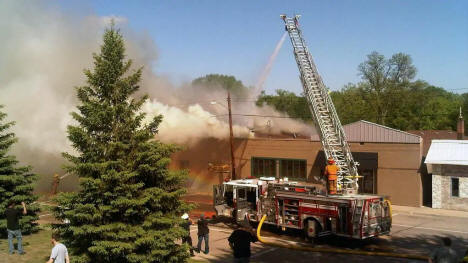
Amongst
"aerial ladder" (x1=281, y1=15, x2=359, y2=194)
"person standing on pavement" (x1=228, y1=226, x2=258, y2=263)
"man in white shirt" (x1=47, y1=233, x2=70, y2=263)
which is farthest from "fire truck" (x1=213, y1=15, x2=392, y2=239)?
"man in white shirt" (x1=47, y1=233, x2=70, y2=263)

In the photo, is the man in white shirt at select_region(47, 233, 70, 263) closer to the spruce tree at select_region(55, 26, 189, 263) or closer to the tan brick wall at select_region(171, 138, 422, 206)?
the spruce tree at select_region(55, 26, 189, 263)

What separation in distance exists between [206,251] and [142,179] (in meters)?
4.81

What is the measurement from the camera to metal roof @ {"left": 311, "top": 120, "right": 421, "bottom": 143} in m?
26.3

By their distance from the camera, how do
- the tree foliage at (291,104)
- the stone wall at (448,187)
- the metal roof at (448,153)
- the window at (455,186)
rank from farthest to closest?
the tree foliage at (291,104) < the window at (455,186) < the metal roof at (448,153) < the stone wall at (448,187)

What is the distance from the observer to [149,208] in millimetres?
11156

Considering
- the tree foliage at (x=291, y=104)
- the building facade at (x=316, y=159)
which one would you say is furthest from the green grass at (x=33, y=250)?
the tree foliage at (x=291, y=104)

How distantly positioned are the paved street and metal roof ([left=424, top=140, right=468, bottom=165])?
401 centimetres

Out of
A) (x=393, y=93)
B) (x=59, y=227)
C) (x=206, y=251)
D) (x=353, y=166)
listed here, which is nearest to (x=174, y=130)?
(x=353, y=166)

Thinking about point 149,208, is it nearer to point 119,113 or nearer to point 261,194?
point 119,113

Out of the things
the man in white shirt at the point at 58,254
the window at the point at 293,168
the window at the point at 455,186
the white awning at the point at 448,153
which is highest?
the white awning at the point at 448,153

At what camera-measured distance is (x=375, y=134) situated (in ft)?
90.3

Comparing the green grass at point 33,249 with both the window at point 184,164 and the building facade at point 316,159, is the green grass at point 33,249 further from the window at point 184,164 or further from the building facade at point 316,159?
the window at point 184,164

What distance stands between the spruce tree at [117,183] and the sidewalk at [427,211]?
16606 millimetres

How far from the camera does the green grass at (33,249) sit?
42.0 feet
